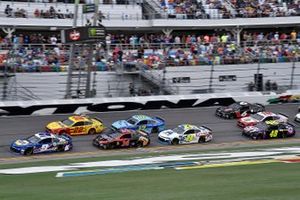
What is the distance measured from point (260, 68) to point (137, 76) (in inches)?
327

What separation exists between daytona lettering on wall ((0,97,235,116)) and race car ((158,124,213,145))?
596 cm

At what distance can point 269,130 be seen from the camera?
29.1 metres

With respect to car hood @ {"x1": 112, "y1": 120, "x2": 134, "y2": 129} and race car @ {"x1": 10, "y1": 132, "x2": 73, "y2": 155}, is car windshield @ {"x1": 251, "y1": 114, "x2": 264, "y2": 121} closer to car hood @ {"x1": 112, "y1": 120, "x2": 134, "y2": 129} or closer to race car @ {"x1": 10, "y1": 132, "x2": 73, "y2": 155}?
car hood @ {"x1": 112, "y1": 120, "x2": 134, "y2": 129}

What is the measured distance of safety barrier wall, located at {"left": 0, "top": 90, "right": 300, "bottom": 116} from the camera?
103 ft

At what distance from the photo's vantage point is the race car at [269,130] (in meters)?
29.0

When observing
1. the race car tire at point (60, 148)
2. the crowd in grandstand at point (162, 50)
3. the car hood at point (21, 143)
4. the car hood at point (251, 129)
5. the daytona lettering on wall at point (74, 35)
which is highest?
the daytona lettering on wall at point (74, 35)

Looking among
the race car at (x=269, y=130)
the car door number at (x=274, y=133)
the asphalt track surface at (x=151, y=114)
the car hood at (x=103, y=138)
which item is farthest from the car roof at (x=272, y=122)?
the car hood at (x=103, y=138)

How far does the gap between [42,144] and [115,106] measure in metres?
8.70

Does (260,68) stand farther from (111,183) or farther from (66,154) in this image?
(111,183)

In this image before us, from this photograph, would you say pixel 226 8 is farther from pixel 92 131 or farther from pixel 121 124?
pixel 92 131

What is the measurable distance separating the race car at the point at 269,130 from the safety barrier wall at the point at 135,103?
6.23 m

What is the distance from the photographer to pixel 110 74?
3550 cm

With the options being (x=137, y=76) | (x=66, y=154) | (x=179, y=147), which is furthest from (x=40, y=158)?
(x=137, y=76)

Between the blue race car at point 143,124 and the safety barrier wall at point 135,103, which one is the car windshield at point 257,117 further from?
the blue race car at point 143,124
